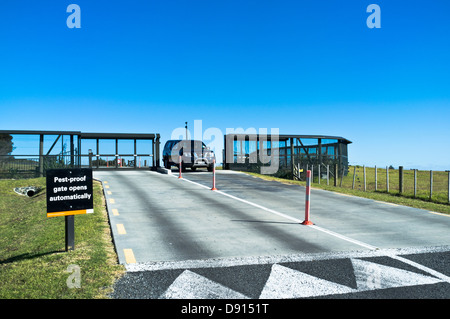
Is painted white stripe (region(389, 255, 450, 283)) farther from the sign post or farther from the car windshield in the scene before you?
the car windshield

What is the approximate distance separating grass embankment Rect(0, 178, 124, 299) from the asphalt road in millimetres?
269

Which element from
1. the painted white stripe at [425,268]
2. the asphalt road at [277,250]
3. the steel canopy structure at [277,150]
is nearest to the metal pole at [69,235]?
the asphalt road at [277,250]

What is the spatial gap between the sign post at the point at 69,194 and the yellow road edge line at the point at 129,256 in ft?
2.93

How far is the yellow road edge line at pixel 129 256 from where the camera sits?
580cm

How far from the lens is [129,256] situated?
20.0 feet

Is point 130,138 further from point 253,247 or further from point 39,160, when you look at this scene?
point 253,247

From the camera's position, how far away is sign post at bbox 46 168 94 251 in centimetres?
624

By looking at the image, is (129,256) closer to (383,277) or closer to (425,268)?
(383,277)

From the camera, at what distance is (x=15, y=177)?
2505cm

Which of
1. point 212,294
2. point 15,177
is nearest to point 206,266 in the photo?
point 212,294

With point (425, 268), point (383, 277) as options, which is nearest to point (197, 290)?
point (383, 277)

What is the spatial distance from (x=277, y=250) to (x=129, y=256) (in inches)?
95.4

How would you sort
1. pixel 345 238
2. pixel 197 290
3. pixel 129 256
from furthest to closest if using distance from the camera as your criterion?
pixel 345 238 < pixel 129 256 < pixel 197 290

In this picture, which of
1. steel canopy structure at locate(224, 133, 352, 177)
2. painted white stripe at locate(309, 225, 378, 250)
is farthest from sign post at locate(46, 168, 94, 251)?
steel canopy structure at locate(224, 133, 352, 177)
